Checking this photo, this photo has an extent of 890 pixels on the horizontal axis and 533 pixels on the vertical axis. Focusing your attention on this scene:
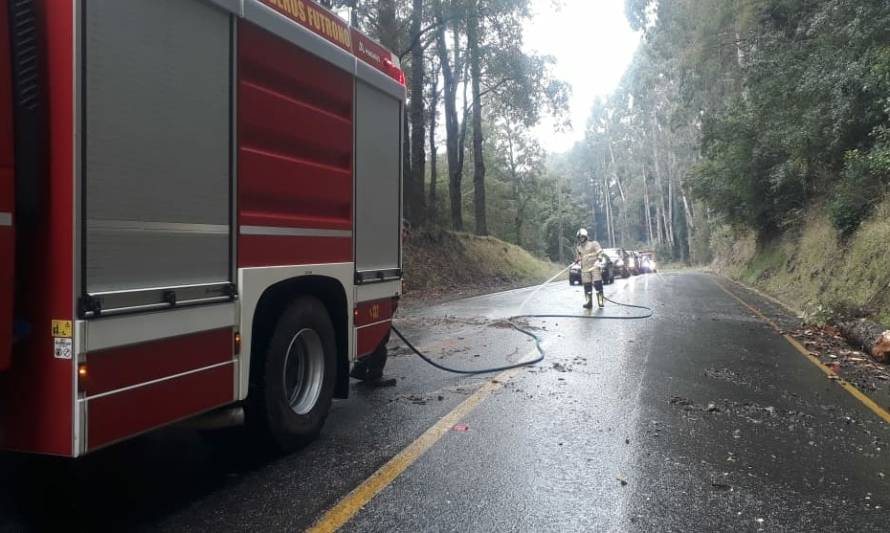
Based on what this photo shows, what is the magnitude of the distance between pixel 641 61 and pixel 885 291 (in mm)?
47231

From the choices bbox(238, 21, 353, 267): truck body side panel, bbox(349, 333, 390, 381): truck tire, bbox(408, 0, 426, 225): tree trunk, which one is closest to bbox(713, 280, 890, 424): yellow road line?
bbox(349, 333, 390, 381): truck tire

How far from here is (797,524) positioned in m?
3.54

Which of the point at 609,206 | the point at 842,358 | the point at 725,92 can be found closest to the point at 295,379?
the point at 842,358

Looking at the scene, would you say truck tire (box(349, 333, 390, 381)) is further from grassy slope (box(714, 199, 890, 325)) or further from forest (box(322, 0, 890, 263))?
forest (box(322, 0, 890, 263))

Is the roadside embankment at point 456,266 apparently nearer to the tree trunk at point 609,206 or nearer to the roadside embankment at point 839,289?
the roadside embankment at point 839,289

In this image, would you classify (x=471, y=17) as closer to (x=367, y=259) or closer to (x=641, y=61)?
(x=367, y=259)

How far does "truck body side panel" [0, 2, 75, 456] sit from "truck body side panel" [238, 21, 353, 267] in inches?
45.5

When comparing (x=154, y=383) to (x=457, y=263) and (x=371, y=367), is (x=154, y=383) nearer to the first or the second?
(x=371, y=367)

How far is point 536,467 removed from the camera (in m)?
4.39

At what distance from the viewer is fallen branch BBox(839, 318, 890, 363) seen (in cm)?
860

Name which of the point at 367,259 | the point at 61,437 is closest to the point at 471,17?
the point at 367,259

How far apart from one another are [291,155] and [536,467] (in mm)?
2681

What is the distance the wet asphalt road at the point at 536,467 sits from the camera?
3.56 meters

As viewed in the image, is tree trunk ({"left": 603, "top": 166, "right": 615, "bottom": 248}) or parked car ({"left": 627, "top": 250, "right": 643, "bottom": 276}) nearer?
parked car ({"left": 627, "top": 250, "right": 643, "bottom": 276})
